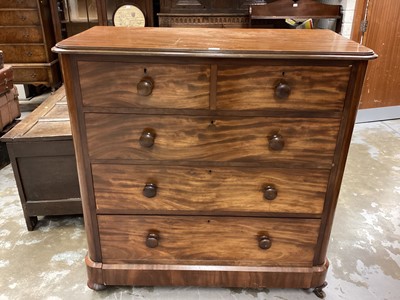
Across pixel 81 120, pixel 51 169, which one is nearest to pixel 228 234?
pixel 81 120

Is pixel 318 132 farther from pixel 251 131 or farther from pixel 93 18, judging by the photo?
pixel 93 18

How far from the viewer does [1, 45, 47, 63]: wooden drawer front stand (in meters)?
3.50

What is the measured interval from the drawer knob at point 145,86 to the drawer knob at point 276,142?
0.44 meters

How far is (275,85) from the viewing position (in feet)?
3.90

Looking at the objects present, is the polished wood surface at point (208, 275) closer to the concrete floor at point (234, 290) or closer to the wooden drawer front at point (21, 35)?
the concrete floor at point (234, 290)

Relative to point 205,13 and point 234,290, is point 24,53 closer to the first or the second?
point 205,13

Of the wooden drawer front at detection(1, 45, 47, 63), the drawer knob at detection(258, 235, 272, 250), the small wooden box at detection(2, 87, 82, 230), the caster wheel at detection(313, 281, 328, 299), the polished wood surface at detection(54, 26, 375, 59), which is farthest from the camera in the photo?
the wooden drawer front at detection(1, 45, 47, 63)

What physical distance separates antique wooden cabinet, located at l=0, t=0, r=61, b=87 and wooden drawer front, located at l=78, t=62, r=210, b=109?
8.73 feet

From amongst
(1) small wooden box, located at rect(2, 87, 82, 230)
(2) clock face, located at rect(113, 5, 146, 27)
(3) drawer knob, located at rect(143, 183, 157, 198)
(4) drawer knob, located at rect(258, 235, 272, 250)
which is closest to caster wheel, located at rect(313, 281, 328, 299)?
(4) drawer knob, located at rect(258, 235, 272, 250)

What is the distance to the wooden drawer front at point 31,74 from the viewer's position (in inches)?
139

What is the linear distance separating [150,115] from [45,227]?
114 cm

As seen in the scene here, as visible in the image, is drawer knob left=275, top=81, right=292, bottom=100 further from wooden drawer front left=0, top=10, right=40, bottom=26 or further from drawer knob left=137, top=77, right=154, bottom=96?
wooden drawer front left=0, top=10, right=40, bottom=26

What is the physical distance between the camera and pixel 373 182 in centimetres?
247

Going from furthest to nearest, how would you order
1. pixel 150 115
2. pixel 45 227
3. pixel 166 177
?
pixel 45 227 → pixel 166 177 → pixel 150 115
